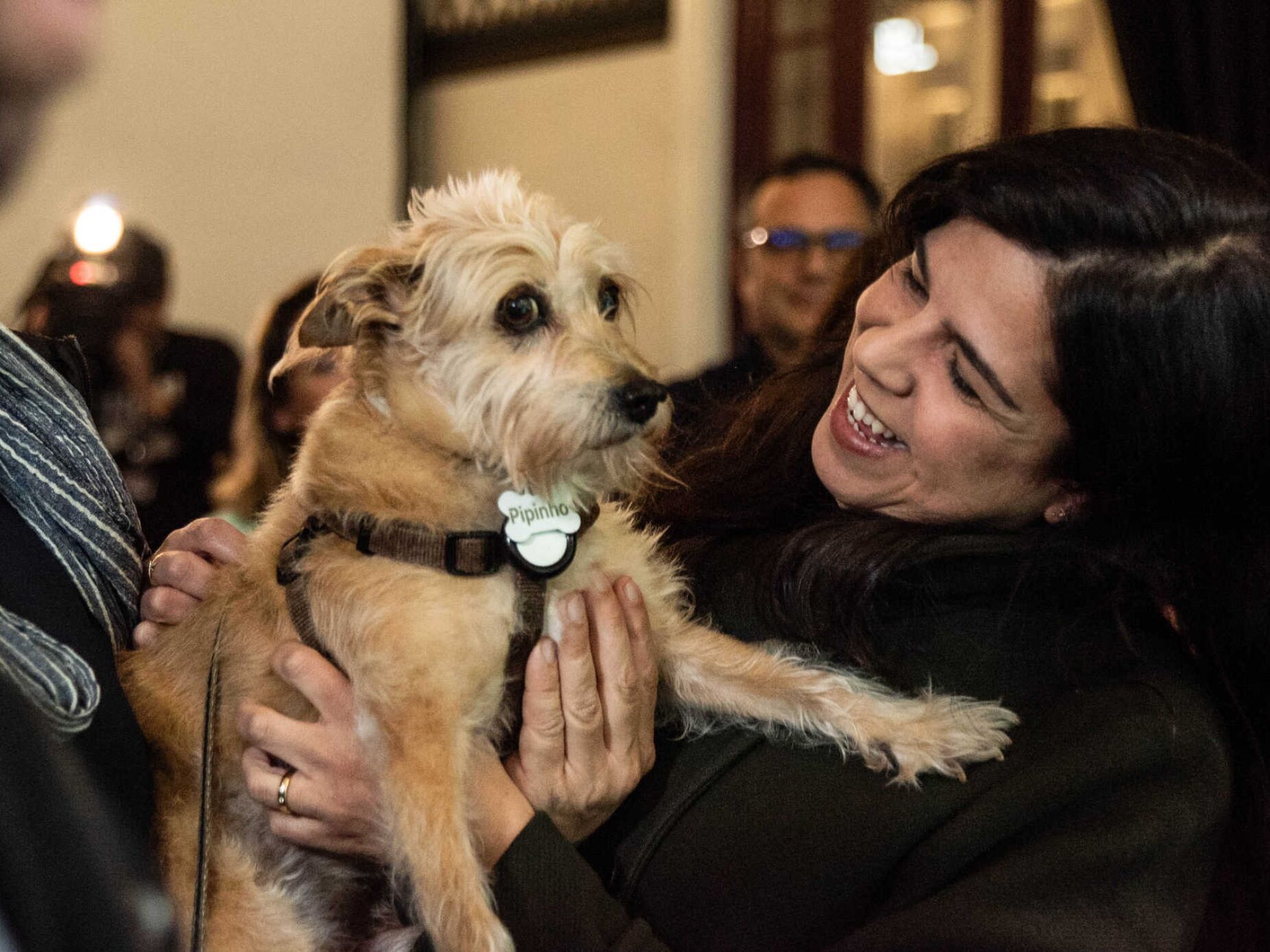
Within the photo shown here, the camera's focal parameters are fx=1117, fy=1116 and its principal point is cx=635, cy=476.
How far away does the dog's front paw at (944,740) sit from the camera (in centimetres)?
138

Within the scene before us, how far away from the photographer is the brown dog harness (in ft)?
4.60

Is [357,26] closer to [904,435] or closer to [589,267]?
[589,267]

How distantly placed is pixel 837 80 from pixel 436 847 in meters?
4.59

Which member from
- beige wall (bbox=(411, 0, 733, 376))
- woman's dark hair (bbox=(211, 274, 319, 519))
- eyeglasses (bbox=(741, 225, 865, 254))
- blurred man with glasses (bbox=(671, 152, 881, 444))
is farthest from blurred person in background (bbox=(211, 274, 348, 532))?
beige wall (bbox=(411, 0, 733, 376))

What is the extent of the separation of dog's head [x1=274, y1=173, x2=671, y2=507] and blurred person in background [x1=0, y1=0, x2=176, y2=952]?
1.27 ft

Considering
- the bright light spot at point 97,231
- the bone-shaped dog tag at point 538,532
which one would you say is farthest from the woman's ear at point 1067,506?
the bright light spot at point 97,231

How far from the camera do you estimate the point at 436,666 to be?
1.36 metres

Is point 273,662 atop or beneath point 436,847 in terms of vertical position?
atop

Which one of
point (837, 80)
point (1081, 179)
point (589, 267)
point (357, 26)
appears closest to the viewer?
point (1081, 179)

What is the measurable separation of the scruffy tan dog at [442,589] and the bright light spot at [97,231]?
2.36 metres

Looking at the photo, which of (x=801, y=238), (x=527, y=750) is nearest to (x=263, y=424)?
(x=801, y=238)

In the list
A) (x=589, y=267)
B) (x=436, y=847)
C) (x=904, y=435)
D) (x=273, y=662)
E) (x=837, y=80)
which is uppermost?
(x=837, y=80)

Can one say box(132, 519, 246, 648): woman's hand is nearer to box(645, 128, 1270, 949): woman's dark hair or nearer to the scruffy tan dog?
the scruffy tan dog

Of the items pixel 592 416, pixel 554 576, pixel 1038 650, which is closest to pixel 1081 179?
pixel 1038 650
